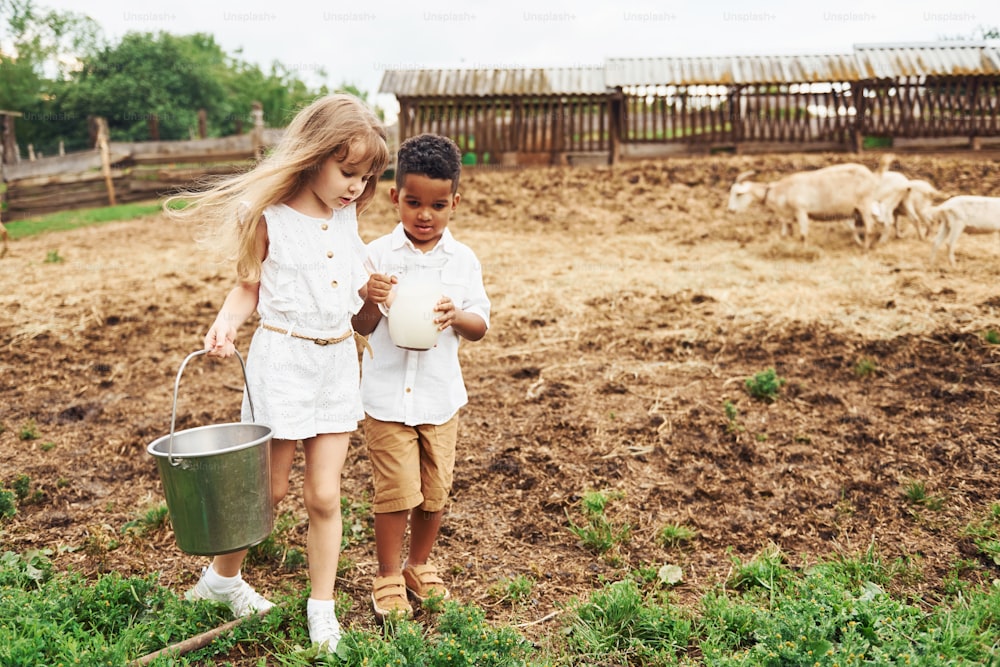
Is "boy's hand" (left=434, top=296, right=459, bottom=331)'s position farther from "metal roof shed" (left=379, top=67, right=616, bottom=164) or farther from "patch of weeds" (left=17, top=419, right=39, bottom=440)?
"metal roof shed" (left=379, top=67, right=616, bottom=164)

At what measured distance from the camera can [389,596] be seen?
263cm

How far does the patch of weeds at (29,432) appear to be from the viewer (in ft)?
14.7

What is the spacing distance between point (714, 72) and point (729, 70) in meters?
0.34

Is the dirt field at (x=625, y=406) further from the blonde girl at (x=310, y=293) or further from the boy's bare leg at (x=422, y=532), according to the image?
the blonde girl at (x=310, y=293)

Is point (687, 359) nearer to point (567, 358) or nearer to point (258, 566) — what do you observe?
point (567, 358)

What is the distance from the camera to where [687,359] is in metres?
5.75

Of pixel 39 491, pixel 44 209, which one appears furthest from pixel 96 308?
pixel 44 209

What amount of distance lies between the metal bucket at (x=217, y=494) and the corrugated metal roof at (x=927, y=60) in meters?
17.0

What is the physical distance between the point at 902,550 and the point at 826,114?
1538cm

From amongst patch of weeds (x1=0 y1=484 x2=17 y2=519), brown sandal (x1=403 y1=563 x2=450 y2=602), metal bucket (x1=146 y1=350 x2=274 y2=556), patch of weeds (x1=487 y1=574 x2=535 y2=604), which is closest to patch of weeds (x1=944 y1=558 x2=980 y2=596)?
patch of weeds (x1=487 y1=574 x2=535 y2=604)

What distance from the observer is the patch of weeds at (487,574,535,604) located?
2.86m

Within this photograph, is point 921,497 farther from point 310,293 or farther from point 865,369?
point 310,293

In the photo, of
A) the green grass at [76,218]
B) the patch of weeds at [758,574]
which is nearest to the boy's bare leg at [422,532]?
the patch of weeds at [758,574]

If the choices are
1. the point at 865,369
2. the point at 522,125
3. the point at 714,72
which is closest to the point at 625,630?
the point at 865,369
